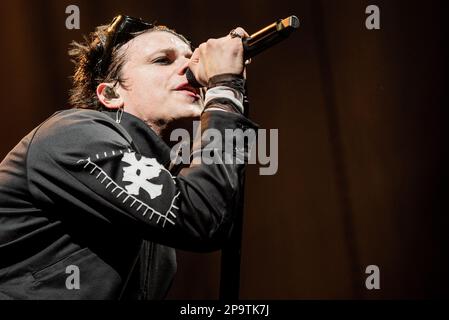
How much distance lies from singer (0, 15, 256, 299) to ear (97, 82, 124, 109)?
7.6 inches

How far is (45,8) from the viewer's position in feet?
7.59

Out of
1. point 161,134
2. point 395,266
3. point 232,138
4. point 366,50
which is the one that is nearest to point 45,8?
point 161,134

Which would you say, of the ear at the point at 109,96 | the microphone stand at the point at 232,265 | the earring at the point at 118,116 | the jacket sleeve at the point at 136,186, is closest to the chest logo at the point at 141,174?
the jacket sleeve at the point at 136,186

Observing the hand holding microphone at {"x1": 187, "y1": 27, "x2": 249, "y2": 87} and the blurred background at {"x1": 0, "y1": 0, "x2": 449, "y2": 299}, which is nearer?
the hand holding microphone at {"x1": 187, "y1": 27, "x2": 249, "y2": 87}

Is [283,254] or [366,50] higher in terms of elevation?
[366,50]

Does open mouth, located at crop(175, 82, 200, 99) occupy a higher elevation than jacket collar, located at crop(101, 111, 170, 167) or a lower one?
higher

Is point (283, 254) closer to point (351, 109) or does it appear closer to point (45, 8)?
point (351, 109)

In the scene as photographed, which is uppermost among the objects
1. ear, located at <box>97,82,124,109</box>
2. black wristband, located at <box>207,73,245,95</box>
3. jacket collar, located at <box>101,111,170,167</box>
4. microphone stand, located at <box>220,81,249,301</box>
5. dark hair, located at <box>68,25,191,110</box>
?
dark hair, located at <box>68,25,191,110</box>

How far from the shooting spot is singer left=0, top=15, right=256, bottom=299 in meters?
1.01

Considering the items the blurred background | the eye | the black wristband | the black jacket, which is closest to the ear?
A: the eye

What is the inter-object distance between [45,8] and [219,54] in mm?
1473

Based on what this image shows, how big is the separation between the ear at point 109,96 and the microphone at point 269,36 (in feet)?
1.59

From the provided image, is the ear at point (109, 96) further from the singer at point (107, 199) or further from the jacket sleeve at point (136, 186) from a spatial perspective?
the jacket sleeve at point (136, 186)

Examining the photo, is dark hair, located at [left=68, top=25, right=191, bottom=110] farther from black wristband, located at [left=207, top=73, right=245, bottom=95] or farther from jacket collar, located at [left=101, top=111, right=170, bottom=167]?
black wristband, located at [left=207, top=73, right=245, bottom=95]
